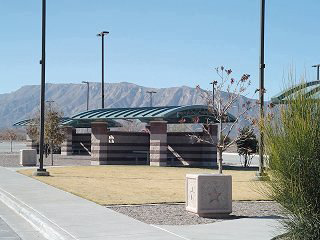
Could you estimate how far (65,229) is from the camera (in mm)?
11570

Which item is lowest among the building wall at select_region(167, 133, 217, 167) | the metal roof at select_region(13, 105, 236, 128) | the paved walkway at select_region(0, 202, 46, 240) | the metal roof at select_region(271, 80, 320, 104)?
the paved walkway at select_region(0, 202, 46, 240)

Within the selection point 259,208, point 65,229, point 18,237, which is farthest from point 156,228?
point 259,208

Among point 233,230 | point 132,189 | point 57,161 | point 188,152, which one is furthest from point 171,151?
point 233,230

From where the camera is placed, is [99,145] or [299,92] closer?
[299,92]

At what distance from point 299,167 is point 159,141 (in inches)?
1125

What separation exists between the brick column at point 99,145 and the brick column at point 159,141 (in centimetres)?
336

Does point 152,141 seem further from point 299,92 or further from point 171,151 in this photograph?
point 299,92

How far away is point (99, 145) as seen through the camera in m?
39.1

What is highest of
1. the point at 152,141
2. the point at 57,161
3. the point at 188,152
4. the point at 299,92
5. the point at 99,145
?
the point at 299,92

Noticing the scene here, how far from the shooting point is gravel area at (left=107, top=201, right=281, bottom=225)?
13.3m

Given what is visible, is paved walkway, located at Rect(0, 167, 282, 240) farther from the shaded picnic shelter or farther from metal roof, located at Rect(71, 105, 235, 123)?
the shaded picnic shelter

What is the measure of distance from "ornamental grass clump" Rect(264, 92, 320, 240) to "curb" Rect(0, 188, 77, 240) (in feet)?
12.2

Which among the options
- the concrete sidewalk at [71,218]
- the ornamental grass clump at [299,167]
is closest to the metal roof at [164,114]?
the concrete sidewalk at [71,218]

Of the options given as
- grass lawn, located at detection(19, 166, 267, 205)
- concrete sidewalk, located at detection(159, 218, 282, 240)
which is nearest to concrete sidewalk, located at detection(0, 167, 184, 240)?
concrete sidewalk, located at detection(159, 218, 282, 240)
